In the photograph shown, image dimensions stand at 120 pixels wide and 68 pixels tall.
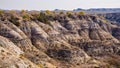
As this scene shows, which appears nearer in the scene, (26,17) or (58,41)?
(58,41)

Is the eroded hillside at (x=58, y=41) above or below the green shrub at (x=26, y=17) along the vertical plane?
below

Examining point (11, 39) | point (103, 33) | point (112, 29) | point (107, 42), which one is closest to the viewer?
point (11, 39)

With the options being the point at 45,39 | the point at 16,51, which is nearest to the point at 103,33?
the point at 45,39

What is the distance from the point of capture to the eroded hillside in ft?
340

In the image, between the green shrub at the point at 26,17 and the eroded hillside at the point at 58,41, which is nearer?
the eroded hillside at the point at 58,41

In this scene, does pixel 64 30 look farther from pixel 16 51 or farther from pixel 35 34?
pixel 16 51

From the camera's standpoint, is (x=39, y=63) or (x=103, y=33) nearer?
(x=39, y=63)

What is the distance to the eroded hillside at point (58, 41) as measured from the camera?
104 m

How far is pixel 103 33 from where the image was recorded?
468ft

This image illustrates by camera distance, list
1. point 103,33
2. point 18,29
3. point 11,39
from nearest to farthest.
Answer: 1. point 11,39
2. point 18,29
3. point 103,33

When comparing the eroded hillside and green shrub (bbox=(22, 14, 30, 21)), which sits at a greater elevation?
green shrub (bbox=(22, 14, 30, 21))

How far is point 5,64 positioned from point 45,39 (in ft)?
136

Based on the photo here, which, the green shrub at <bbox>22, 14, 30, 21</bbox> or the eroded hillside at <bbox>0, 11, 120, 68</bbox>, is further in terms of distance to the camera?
the green shrub at <bbox>22, 14, 30, 21</bbox>

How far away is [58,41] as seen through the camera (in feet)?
389
